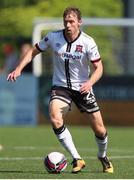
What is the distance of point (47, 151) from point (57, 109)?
4.84m

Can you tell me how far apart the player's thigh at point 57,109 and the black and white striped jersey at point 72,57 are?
10.3 inches

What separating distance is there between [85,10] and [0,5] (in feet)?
15.0

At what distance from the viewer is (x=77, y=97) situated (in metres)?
13.3

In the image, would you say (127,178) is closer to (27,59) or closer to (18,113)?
(27,59)

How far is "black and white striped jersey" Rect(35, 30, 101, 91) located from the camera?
13.1 m

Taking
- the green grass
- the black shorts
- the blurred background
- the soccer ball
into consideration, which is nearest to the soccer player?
the black shorts

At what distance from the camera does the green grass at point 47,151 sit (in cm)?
1299

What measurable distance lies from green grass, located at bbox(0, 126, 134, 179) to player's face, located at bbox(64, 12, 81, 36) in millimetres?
1959

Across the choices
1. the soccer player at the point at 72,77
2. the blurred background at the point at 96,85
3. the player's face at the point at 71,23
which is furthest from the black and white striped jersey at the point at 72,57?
the blurred background at the point at 96,85

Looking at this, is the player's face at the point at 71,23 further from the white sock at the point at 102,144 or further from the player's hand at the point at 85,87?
the white sock at the point at 102,144

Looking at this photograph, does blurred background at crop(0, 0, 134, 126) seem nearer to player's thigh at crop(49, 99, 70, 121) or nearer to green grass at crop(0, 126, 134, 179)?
green grass at crop(0, 126, 134, 179)

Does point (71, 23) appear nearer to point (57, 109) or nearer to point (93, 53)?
point (93, 53)

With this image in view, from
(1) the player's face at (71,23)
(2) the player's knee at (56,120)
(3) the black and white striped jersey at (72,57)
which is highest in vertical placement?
(1) the player's face at (71,23)

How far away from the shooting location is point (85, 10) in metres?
37.9
